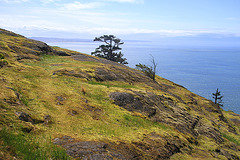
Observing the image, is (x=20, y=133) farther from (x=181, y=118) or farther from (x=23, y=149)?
(x=181, y=118)

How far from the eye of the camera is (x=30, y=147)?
854cm

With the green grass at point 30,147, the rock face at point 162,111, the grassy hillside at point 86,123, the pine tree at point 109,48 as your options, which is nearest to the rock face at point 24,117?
the grassy hillside at point 86,123

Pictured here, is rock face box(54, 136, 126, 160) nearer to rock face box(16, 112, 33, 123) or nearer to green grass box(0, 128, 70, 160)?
green grass box(0, 128, 70, 160)

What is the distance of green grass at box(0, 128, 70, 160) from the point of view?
312 inches

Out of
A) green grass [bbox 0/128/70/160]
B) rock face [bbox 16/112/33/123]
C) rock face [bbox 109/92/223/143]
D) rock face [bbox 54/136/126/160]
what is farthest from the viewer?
rock face [bbox 109/92/223/143]

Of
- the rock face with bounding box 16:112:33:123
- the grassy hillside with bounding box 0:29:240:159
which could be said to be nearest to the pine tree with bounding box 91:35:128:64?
the grassy hillside with bounding box 0:29:240:159

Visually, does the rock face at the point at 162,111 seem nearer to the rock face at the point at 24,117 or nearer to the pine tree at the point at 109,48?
the rock face at the point at 24,117

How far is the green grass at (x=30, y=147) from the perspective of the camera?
7.93 m

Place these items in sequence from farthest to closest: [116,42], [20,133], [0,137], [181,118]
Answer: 1. [116,42]
2. [181,118]
3. [20,133]
4. [0,137]

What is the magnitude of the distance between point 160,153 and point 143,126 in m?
3.56

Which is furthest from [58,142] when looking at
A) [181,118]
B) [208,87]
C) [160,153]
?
[208,87]

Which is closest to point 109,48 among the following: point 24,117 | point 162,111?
point 162,111

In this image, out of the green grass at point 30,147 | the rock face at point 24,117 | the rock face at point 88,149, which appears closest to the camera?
the green grass at point 30,147

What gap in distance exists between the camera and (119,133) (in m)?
13.4
